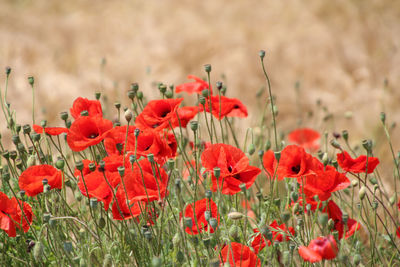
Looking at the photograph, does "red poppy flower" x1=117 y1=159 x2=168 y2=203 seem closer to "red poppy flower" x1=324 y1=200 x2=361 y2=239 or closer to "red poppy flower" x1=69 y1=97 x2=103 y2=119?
"red poppy flower" x1=69 y1=97 x2=103 y2=119

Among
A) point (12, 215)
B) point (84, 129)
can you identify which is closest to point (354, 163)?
point (84, 129)

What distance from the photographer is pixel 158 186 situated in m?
1.62

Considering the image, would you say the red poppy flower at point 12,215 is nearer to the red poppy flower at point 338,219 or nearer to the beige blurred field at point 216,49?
the red poppy flower at point 338,219

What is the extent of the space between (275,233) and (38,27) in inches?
161

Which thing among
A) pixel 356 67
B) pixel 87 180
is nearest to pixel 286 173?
pixel 87 180

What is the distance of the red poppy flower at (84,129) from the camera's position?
5.93 feet

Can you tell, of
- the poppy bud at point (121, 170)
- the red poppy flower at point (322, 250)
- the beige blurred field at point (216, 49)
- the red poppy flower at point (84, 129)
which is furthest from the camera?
the beige blurred field at point (216, 49)

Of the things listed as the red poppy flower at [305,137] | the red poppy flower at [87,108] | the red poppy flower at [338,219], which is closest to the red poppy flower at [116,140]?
the red poppy flower at [87,108]

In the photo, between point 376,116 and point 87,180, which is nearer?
point 87,180

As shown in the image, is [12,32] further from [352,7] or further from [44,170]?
[44,170]

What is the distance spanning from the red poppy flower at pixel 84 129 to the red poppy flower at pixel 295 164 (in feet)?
1.80

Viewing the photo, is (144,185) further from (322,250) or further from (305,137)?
(305,137)

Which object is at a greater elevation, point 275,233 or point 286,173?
point 286,173

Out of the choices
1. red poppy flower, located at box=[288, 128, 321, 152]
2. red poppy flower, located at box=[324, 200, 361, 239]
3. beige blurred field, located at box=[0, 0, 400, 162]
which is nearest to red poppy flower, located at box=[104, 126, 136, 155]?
red poppy flower, located at box=[324, 200, 361, 239]
